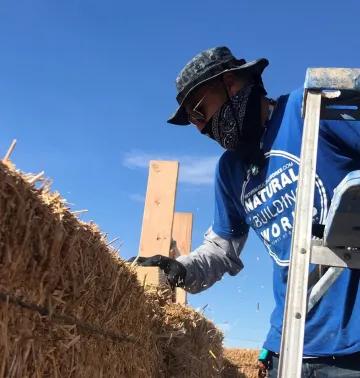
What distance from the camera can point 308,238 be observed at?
176cm

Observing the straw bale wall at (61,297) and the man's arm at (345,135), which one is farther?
the man's arm at (345,135)

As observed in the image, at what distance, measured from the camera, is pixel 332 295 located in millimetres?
2594

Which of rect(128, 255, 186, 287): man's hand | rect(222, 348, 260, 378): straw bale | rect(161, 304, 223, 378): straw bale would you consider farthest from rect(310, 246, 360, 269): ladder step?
rect(222, 348, 260, 378): straw bale

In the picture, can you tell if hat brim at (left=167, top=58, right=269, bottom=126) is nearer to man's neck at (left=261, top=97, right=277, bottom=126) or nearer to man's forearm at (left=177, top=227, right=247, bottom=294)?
man's neck at (left=261, top=97, right=277, bottom=126)

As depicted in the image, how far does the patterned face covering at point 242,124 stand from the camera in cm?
322

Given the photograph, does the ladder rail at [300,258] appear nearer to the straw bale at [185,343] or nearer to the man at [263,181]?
the man at [263,181]

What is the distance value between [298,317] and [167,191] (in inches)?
173

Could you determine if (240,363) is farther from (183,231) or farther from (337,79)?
(337,79)

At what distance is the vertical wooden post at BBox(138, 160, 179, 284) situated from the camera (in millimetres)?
5922

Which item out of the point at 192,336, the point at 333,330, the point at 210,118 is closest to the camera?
the point at 333,330

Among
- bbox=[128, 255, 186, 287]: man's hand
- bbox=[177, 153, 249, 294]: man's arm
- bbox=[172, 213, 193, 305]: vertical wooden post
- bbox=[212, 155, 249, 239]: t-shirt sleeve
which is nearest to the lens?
bbox=[212, 155, 249, 239]: t-shirt sleeve

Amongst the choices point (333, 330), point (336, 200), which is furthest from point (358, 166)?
point (336, 200)

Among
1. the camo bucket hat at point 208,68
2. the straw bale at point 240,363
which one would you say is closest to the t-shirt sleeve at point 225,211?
the camo bucket hat at point 208,68

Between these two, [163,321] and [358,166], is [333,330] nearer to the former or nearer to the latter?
[358,166]
